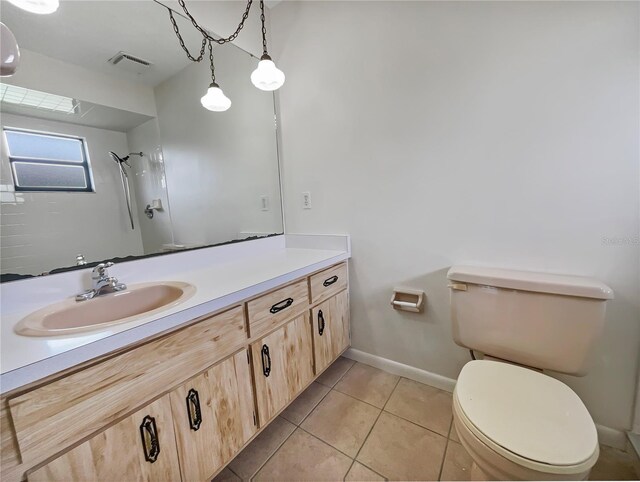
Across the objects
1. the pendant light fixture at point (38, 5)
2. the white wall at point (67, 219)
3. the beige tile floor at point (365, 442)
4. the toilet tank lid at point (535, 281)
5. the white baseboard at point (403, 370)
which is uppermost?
the pendant light fixture at point (38, 5)

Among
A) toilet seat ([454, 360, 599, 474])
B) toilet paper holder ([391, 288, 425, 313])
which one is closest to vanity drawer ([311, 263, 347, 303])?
toilet paper holder ([391, 288, 425, 313])

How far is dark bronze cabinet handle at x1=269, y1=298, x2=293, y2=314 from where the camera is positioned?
1158 mm

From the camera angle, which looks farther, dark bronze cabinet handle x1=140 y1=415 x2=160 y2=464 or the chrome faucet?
the chrome faucet

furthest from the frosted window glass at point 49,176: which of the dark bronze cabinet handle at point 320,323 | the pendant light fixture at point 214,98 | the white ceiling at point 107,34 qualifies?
the dark bronze cabinet handle at point 320,323

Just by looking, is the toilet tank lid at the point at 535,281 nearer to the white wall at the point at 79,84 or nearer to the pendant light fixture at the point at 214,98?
the pendant light fixture at the point at 214,98

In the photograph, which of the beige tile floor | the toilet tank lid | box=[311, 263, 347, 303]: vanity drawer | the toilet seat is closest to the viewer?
the toilet seat

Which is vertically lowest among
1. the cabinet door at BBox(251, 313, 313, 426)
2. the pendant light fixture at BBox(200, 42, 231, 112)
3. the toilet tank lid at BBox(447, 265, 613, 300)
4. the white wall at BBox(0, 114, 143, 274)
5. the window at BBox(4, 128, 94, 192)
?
the cabinet door at BBox(251, 313, 313, 426)

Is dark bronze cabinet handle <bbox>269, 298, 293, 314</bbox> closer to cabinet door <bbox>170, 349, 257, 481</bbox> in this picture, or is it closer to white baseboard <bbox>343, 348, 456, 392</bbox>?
cabinet door <bbox>170, 349, 257, 481</bbox>

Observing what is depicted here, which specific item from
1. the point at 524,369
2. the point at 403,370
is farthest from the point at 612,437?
the point at 403,370

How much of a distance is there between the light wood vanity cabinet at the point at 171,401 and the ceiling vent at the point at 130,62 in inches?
48.8

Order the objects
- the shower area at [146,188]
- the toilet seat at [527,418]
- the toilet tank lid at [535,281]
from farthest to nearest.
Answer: the shower area at [146,188]
the toilet tank lid at [535,281]
the toilet seat at [527,418]

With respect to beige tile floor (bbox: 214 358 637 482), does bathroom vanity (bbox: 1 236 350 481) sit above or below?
above

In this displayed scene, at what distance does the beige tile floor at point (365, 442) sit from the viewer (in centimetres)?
107

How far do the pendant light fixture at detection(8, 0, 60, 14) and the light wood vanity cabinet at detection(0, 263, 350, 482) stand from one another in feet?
4.19
